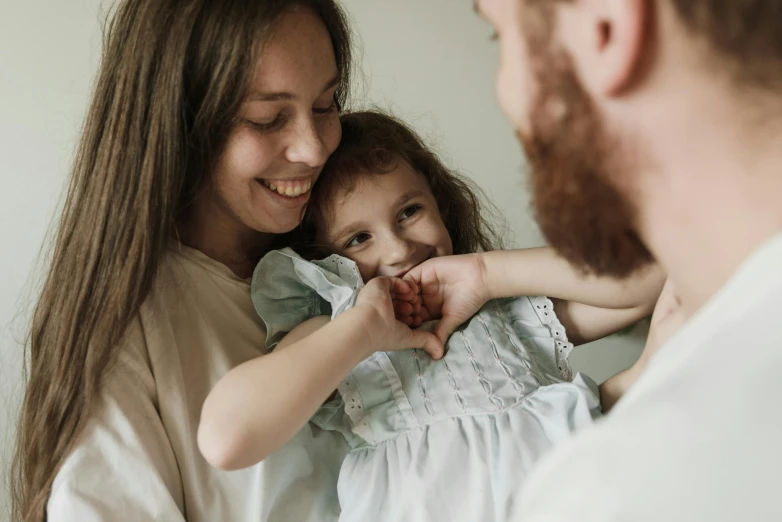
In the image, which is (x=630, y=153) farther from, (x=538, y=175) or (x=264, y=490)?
(x=264, y=490)

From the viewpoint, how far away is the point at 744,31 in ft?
1.60

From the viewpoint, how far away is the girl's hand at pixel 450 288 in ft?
3.67

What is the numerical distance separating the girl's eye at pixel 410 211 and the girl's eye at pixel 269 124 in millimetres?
276

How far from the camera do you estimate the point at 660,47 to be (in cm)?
51

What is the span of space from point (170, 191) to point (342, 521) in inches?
21.9

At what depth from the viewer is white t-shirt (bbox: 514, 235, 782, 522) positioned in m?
0.42

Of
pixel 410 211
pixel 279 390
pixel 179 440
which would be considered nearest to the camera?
pixel 279 390

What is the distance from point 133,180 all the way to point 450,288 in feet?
1.74

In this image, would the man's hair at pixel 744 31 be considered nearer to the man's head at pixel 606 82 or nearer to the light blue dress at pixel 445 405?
the man's head at pixel 606 82

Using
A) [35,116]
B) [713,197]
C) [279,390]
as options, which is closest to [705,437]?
[713,197]

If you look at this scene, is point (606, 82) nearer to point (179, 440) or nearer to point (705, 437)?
point (705, 437)

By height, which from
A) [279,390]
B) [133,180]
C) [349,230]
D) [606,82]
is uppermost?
[606,82]

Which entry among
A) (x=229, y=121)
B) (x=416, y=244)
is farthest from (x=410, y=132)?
(x=229, y=121)

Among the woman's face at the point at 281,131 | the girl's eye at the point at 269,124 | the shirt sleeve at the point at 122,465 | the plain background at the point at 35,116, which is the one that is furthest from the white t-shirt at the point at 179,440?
the plain background at the point at 35,116
